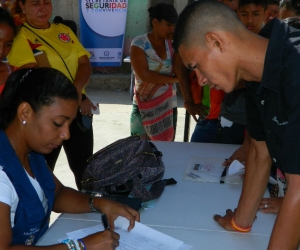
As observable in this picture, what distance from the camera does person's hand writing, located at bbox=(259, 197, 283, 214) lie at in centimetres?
194

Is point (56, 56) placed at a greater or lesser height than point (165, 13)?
lesser

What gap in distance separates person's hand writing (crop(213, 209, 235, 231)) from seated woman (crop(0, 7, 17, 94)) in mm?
1334

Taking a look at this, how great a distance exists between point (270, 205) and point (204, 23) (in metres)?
0.85

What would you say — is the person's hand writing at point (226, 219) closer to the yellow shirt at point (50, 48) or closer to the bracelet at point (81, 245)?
the bracelet at point (81, 245)

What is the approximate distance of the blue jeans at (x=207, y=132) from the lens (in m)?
3.00

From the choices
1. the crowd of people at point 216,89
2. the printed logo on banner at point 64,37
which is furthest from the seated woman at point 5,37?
the printed logo on banner at point 64,37

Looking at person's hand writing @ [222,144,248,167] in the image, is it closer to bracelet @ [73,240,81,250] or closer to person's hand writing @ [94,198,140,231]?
person's hand writing @ [94,198,140,231]

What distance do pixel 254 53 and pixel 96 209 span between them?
0.89 m

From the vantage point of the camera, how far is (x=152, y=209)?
77.5 inches

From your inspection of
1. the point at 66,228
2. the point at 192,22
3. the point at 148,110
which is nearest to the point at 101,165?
the point at 66,228

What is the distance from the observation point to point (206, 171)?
2361mm

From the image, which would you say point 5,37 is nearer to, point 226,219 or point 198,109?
point 198,109

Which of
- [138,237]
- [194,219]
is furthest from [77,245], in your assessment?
[194,219]

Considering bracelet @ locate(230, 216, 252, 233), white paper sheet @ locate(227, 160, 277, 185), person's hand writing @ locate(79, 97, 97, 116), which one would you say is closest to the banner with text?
person's hand writing @ locate(79, 97, 97, 116)
